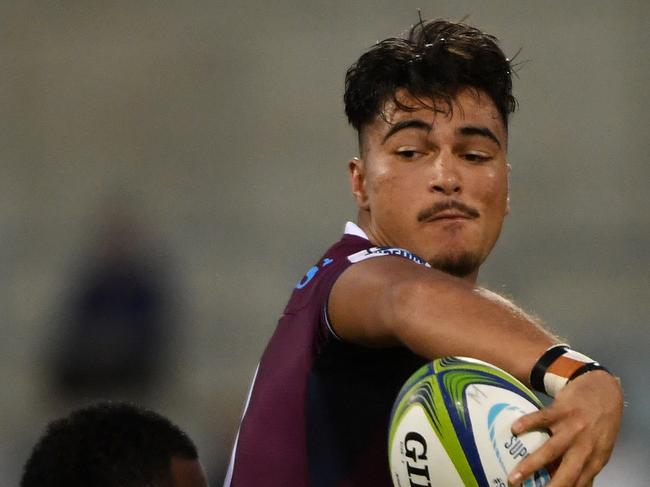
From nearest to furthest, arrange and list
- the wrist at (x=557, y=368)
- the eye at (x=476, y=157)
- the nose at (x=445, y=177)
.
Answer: the wrist at (x=557, y=368) → the nose at (x=445, y=177) → the eye at (x=476, y=157)

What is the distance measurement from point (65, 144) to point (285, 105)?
6.77 feet

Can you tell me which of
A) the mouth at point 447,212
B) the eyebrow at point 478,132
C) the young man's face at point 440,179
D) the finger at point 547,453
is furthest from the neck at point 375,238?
the finger at point 547,453

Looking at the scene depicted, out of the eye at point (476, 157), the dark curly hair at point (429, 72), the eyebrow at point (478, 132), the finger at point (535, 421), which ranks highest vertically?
the dark curly hair at point (429, 72)

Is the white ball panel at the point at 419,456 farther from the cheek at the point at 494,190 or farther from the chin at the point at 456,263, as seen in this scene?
the cheek at the point at 494,190

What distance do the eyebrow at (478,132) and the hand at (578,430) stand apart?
123 centimetres

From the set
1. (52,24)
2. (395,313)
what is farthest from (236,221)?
(395,313)

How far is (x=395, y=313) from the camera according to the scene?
9.40 feet

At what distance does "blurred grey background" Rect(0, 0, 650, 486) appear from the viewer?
34.2 feet

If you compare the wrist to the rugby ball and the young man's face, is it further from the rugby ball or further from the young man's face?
the young man's face

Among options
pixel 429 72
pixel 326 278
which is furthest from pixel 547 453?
pixel 429 72

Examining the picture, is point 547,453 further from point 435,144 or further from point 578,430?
point 435,144

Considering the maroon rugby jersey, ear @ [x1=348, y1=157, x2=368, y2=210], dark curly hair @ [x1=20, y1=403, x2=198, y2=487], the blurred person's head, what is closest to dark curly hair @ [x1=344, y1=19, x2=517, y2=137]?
the blurred person's head

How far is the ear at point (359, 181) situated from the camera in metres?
3.99

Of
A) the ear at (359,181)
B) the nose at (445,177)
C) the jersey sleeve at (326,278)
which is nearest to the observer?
the jersey sleeve at (326,278)
